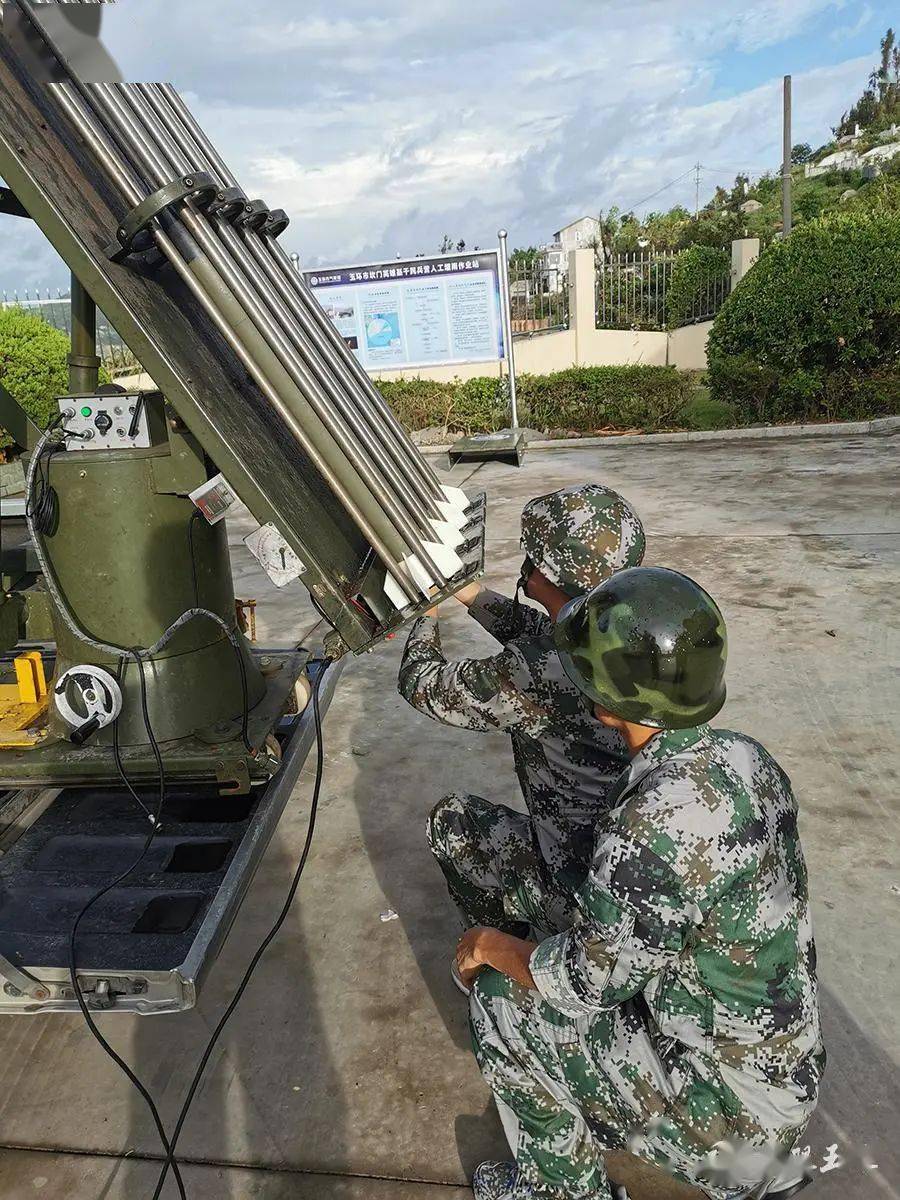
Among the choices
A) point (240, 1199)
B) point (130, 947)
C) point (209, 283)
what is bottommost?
point (240, 1199)

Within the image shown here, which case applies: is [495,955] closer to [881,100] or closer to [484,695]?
[484,695]

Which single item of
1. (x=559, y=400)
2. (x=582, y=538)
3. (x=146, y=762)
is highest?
(x=559, y=400)

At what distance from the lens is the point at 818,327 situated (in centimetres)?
1130

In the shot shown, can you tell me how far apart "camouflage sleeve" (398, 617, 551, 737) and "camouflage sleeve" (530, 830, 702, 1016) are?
0.65 meters

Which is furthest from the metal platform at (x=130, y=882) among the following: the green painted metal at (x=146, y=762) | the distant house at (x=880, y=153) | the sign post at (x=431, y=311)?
the distant house at (x=880, y=153)

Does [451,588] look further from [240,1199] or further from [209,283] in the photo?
[240,1199]

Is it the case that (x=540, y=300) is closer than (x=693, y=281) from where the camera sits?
Yes

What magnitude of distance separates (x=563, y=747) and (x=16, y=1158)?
1640 mm

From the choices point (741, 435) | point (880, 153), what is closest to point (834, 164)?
point (880, 153)

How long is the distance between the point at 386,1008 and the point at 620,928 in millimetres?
1274

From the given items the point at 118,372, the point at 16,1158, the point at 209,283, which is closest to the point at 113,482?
the point at 209,283

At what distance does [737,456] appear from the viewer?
10.5 metres

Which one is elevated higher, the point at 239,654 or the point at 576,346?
the point at 576,346

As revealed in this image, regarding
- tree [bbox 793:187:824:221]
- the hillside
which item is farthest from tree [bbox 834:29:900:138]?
tree [bbox 793:187:824:221]
